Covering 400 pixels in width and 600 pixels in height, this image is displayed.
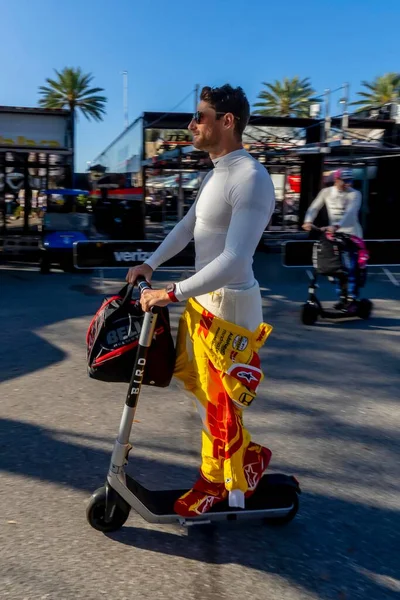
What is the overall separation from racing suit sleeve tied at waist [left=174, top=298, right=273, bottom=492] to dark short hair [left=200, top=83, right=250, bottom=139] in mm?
833

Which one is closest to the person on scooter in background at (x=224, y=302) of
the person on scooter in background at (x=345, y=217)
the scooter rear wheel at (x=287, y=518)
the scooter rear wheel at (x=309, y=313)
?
the scooter rear wheel at (x=287, y=518)

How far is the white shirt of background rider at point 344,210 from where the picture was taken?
25.5 ft

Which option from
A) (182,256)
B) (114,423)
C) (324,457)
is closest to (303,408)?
(324,457)

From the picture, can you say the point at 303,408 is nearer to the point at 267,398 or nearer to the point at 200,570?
the point at 267,398

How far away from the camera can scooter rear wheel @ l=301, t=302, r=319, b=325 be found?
7535 mm

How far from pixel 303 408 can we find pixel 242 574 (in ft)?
7.30

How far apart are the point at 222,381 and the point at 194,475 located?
1080 mm

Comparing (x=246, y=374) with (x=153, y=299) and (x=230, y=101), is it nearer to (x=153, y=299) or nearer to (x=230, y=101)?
(x=153, y=299)

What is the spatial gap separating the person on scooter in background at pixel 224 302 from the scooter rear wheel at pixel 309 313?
4824 millimetres

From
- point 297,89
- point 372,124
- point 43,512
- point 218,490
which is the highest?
point 297,89

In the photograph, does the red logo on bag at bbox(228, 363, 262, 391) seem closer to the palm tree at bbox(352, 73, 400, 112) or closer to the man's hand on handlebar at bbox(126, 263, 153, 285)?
the man's hand on handlebar at bbox(126, 263, 153, 285)

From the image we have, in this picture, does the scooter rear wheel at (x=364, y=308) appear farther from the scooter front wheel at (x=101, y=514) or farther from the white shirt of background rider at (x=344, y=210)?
the scooter front wheel at (x=101, y=514)

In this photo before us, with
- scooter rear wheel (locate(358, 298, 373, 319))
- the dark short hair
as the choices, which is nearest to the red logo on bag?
the dark short hair

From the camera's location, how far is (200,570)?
2.62 metres
